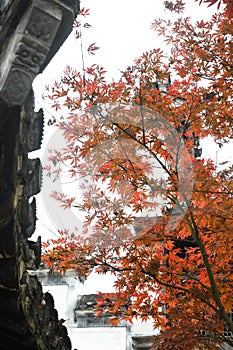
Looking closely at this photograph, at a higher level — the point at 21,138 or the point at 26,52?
the point at 26,52

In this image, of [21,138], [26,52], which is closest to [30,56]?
[26,52]

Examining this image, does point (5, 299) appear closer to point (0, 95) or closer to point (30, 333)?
point (30, 333)

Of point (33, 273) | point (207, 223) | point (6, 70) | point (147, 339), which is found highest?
point (6, 70)

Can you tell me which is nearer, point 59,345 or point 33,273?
point 33,273

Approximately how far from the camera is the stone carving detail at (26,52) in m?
3.28

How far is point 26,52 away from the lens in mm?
3357

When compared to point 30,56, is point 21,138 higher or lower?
lower

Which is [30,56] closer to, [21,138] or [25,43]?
[25,43]

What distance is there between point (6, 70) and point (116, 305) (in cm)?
680

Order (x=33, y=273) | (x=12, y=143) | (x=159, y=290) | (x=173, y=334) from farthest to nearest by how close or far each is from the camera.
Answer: (x=159, y=290)
(x=173, y=334)
(x=33, y=273)
(x=12, y=143)

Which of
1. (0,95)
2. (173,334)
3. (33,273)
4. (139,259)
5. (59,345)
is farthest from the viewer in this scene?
(139,259)

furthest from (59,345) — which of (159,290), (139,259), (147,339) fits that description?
(147,339)

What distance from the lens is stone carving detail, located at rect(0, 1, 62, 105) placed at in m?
3.28

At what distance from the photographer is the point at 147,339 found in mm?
11695
